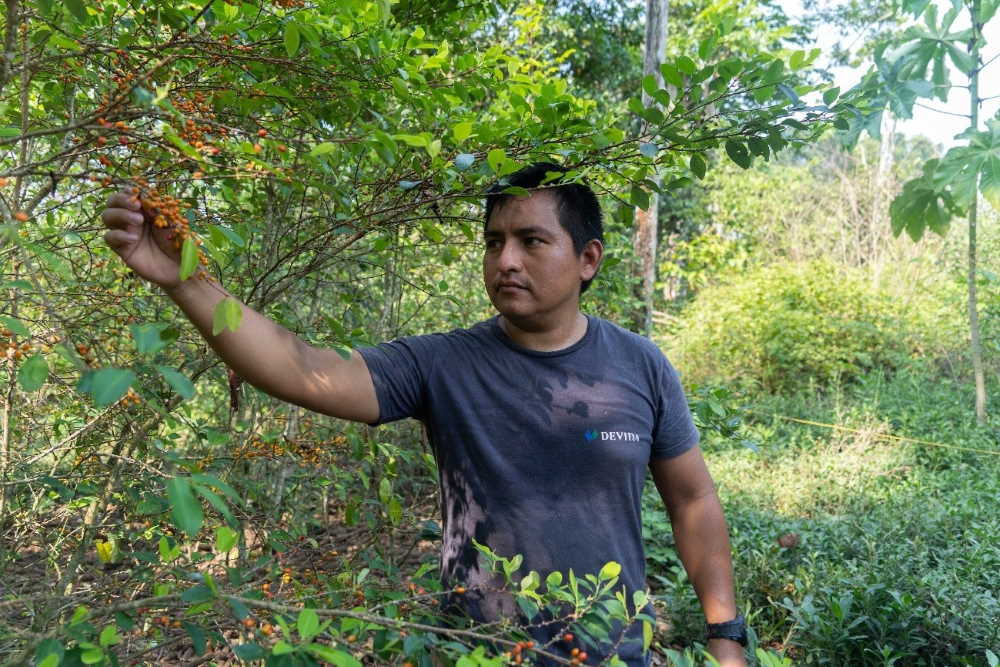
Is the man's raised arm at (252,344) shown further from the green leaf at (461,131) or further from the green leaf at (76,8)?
the green leaf at (461,131)

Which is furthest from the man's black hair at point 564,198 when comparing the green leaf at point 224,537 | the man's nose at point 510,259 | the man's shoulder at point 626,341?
the green leaf at point 224,537

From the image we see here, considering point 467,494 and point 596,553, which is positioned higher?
point 467,494

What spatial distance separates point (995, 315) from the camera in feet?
25.6

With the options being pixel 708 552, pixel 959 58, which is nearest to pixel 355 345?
pixel 708 552

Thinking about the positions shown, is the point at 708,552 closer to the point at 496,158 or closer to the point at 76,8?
the point at 496,158

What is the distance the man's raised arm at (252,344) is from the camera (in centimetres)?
117

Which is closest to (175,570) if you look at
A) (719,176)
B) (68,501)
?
(68,501)

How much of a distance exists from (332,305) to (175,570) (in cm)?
260

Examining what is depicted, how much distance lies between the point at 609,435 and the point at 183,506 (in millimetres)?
1109

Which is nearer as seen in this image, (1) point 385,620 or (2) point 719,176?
(1) point 385,620

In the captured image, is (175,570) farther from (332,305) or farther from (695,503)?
(332,305)

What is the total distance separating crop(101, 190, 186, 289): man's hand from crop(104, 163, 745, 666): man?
1.33 ft

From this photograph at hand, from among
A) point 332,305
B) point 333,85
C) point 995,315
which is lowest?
point 995,315

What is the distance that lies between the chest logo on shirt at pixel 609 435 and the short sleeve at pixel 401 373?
0.40m
